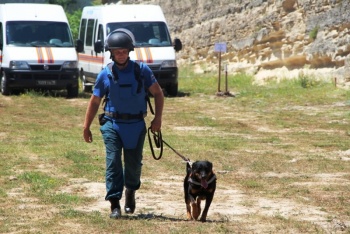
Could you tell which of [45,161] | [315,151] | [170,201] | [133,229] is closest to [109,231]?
[133,229]

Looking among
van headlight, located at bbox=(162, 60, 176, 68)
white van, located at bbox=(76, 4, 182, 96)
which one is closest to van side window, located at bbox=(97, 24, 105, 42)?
white van, located at bbox=(76, 4, 182, 96)

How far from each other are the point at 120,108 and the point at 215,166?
14.5 ft

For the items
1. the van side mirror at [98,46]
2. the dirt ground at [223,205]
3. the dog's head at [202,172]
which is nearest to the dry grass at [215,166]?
the dirt ground at [223,205]

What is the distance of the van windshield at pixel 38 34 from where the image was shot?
26.1 m

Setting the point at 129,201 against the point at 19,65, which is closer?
the point at 129,201

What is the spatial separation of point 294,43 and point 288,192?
754 inches

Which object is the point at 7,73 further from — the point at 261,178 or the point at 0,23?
the point at 261,178

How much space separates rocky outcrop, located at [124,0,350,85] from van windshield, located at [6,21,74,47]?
6.79m

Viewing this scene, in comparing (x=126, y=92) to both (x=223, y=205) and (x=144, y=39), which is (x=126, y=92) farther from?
(x=144, y=39)

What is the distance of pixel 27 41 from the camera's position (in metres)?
26.2

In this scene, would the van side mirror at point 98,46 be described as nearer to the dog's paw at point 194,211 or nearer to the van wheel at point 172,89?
the van wheel at point 172,89

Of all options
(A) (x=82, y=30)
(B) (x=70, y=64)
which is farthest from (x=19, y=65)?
(A) (x=82, y=30)

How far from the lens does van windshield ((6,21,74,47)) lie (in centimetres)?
2612

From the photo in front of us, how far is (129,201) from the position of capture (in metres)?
9.91
